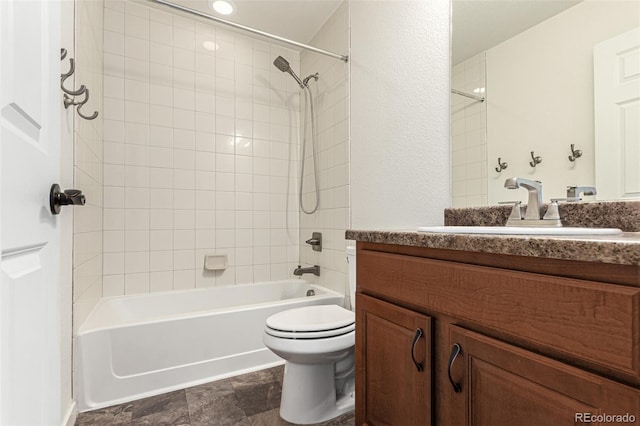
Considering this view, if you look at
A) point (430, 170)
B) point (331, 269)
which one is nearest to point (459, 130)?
point (430, 170)

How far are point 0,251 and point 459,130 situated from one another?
151cm

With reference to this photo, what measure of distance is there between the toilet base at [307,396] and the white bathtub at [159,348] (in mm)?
505

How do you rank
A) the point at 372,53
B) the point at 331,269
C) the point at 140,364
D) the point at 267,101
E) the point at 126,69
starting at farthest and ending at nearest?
the point at 267,101
the point at 331,269
the point at 126,69
the point at 372,53
the point at 140,364

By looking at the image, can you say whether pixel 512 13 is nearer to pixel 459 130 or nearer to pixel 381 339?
pixel 459 130

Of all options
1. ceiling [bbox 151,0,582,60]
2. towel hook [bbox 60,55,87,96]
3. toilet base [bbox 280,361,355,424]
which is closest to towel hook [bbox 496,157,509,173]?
ceiling [bbox 151,0,582,60]

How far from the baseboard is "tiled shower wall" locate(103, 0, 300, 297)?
0.82 meters

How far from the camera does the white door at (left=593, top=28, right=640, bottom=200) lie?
911 mm

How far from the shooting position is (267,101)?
8.74ft

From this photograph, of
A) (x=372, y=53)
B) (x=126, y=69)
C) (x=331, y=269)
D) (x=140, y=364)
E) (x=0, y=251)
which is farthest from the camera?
(x=331, y=269)

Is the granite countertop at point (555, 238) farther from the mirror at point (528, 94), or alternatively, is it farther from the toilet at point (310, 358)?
the toilet at point (310, 358)

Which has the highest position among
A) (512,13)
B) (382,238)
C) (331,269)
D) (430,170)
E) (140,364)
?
(512,13)

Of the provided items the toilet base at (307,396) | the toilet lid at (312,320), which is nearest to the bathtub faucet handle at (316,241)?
the toilet lid at (312,320)

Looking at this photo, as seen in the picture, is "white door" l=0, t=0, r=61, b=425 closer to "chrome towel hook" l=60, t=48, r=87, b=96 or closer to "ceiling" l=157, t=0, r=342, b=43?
"chrome towel hook" l=60, t=48, r=87, b=96

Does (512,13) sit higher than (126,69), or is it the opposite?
(126,69)
